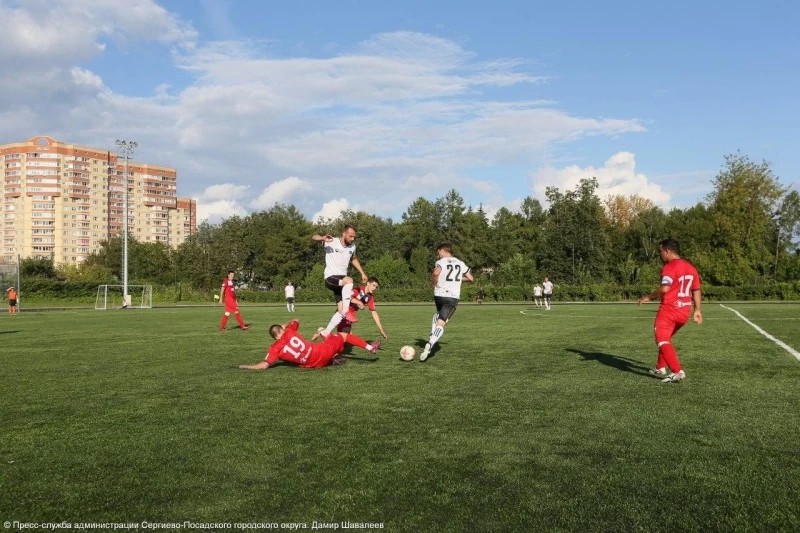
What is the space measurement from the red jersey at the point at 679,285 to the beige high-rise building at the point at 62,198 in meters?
123

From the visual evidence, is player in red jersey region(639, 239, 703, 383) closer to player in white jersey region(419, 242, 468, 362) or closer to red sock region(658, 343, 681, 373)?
red sock region(658, 343, 681, 373)

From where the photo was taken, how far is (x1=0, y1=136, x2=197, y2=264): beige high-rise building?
Answer: 4909 inches

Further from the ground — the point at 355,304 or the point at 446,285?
the point at 446,285

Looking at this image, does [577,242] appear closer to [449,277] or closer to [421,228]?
[421,228]

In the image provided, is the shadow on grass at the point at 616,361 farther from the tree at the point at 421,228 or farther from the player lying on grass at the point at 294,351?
the tree at the point at 421,228

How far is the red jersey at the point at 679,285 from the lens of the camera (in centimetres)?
934

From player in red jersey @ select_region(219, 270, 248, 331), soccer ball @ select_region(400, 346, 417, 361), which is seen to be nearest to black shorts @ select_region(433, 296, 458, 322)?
soccer ball @ select_region(400, 346, 417, 361)

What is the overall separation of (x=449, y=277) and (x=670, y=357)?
14.1 feet

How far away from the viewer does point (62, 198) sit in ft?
417

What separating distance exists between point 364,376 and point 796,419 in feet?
17.7

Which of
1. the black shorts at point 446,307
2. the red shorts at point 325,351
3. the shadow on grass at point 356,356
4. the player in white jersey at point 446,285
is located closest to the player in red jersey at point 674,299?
the player in white jersey at point 446,285

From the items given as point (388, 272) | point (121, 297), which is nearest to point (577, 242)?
point (388, 272)

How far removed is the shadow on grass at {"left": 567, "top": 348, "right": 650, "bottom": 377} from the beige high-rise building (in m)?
120

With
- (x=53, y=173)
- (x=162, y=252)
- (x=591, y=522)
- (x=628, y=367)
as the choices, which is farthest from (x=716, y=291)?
(x=53, y=173)
